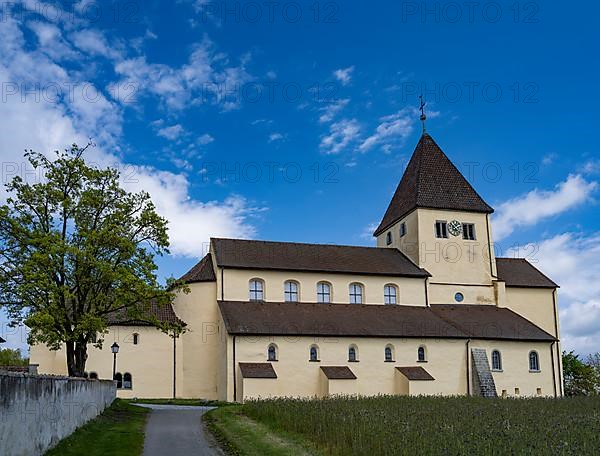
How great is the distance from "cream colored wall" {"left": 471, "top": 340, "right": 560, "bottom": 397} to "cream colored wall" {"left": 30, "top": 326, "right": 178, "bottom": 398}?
19785mm

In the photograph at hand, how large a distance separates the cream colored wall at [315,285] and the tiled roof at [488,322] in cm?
201

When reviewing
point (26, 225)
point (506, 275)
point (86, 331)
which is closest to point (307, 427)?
point (86, 331)

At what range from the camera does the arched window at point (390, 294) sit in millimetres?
47312

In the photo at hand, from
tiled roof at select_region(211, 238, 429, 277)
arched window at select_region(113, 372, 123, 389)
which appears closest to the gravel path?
arched window at select_region(113, 372, 123, 389)

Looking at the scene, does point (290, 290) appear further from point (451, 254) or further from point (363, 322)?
point (451, 254)

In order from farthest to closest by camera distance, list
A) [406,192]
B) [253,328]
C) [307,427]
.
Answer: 1. [406,192]
2. [253,328]
3. [307,427]

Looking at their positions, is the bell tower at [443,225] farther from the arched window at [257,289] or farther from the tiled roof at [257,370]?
the tiled roof at [257,370]

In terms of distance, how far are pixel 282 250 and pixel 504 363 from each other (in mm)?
16884

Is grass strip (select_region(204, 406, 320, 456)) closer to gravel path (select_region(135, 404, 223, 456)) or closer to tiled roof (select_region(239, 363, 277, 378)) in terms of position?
gravel path (select_region(135, 404, 223, 456))

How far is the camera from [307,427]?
20.6m

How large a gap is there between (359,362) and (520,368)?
37.2ft

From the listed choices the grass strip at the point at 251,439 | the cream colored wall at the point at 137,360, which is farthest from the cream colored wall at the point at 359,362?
the grass strip at the point at 251,439

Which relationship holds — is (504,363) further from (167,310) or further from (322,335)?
(167,310)

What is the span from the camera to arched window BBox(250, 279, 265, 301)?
4484cm
